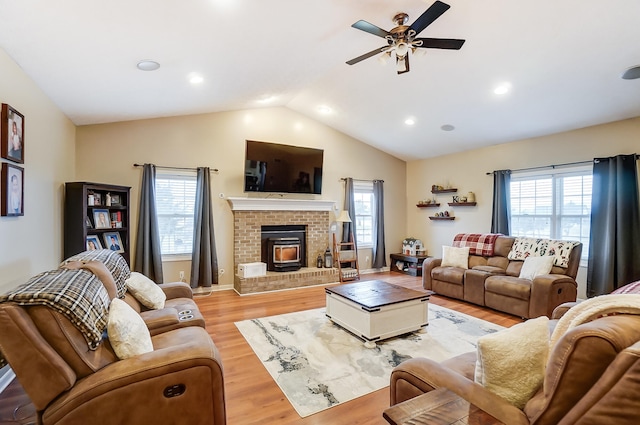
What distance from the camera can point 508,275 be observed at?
179 inches

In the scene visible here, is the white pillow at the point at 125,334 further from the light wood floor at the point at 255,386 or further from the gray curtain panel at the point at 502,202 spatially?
the gray curtain panel at the point at 502,202

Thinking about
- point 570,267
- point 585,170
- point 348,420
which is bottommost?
point 348,420

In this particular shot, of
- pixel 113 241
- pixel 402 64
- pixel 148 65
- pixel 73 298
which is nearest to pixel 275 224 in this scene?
pixel 113 241

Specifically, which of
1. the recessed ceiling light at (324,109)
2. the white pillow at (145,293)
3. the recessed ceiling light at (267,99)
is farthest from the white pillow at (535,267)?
the recessed ceiling light at (267,99)

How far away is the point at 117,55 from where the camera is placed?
2.86 meters

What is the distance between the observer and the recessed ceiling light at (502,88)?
409 cm

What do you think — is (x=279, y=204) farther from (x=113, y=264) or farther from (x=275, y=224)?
(x=113, y=264)

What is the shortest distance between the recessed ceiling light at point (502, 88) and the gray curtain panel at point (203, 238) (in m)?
4.56

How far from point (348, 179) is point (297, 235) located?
5.51 feet

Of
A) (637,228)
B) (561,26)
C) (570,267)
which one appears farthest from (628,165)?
(561,26)

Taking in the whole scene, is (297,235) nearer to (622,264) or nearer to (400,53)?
(400,53)

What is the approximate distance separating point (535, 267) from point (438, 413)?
12.7 feet

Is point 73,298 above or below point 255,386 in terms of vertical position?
above

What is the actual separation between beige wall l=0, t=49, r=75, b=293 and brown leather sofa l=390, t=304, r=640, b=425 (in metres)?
3.57
